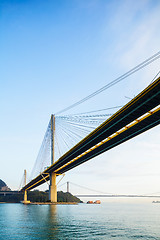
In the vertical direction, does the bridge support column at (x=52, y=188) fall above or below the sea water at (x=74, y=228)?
above

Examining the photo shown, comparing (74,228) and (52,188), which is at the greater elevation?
(52,188)

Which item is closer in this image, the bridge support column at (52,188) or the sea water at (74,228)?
the sea water at (74,228)

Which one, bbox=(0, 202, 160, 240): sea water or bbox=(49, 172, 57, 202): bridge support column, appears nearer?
bbox=(0, 202, 160, 240): sea water

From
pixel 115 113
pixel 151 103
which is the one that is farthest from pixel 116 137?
pixel 151 103

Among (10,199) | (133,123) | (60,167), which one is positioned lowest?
(10,199)

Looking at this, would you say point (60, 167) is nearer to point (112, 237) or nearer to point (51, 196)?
point (51, 196)

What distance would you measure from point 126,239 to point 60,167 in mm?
53080

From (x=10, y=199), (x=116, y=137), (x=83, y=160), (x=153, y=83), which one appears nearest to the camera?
(x=153, y=83)

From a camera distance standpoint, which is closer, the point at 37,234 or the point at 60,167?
the point at 37,234

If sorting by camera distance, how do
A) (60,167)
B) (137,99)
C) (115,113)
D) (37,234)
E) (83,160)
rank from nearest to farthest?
(37,234), (137,99), (115,113), (83,160), (60,167)

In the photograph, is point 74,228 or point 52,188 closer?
point 74,228

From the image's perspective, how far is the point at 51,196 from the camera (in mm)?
75562

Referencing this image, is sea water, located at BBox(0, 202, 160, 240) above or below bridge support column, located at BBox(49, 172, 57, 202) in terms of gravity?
below

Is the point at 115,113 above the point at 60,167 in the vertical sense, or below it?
above
